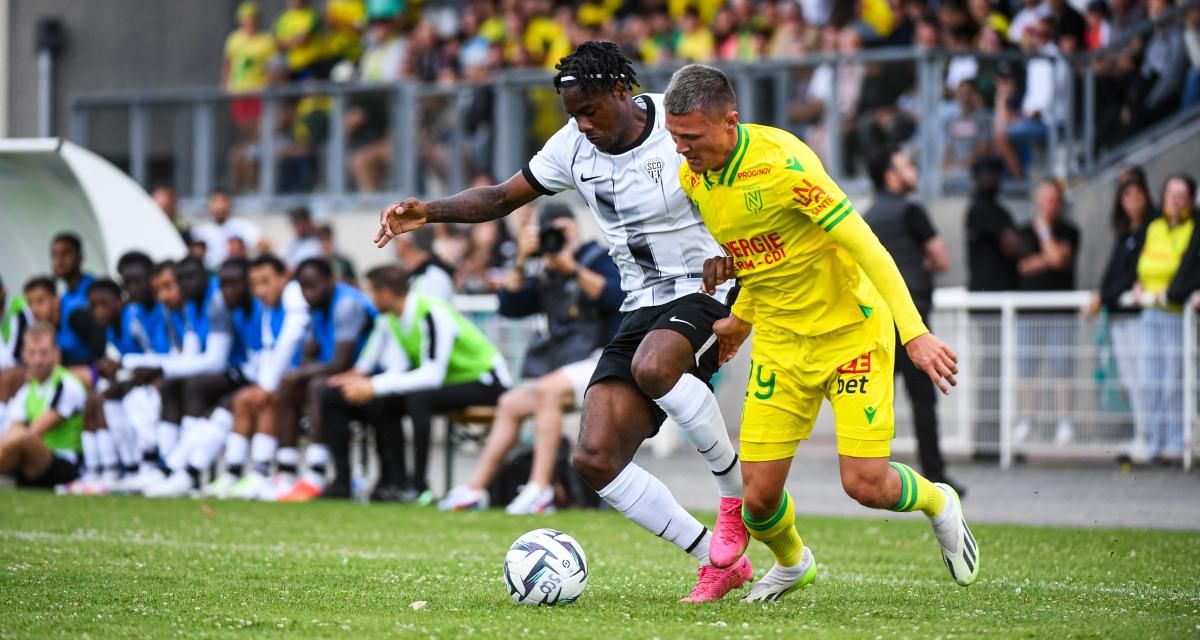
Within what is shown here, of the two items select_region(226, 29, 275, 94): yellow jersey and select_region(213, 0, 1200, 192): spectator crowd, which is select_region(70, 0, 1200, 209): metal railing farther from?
select_region(226, 29, 275, 94): yellow jersey

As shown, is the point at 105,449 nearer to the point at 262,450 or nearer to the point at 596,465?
the point at 262,450

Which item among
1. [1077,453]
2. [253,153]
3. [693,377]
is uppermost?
[253,153]

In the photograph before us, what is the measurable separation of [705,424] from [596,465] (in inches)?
20.4

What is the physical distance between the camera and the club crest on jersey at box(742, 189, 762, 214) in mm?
6598

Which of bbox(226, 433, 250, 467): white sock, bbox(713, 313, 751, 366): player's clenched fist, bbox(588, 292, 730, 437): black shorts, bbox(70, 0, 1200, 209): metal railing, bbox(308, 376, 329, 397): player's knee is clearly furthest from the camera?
bbox(70, 0, 1200, 209): metal railing

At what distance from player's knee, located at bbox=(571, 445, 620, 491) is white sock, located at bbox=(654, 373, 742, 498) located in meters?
0.32

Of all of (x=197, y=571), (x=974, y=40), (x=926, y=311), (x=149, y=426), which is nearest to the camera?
(x=197, y=571)

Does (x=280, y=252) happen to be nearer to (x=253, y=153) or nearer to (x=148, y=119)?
(x=253, y=153)

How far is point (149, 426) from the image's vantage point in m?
14.2

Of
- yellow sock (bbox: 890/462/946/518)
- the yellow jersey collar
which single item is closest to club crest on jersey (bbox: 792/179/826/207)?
the yellow jersey collar

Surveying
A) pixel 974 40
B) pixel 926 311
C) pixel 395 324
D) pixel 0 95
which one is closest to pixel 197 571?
pixel 395 324

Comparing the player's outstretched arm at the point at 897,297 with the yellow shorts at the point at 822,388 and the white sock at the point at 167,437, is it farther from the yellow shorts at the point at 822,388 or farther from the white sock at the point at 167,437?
the white sock at the point at 167,437

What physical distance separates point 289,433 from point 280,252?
6285mm

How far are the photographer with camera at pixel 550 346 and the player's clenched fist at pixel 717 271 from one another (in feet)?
15.3
